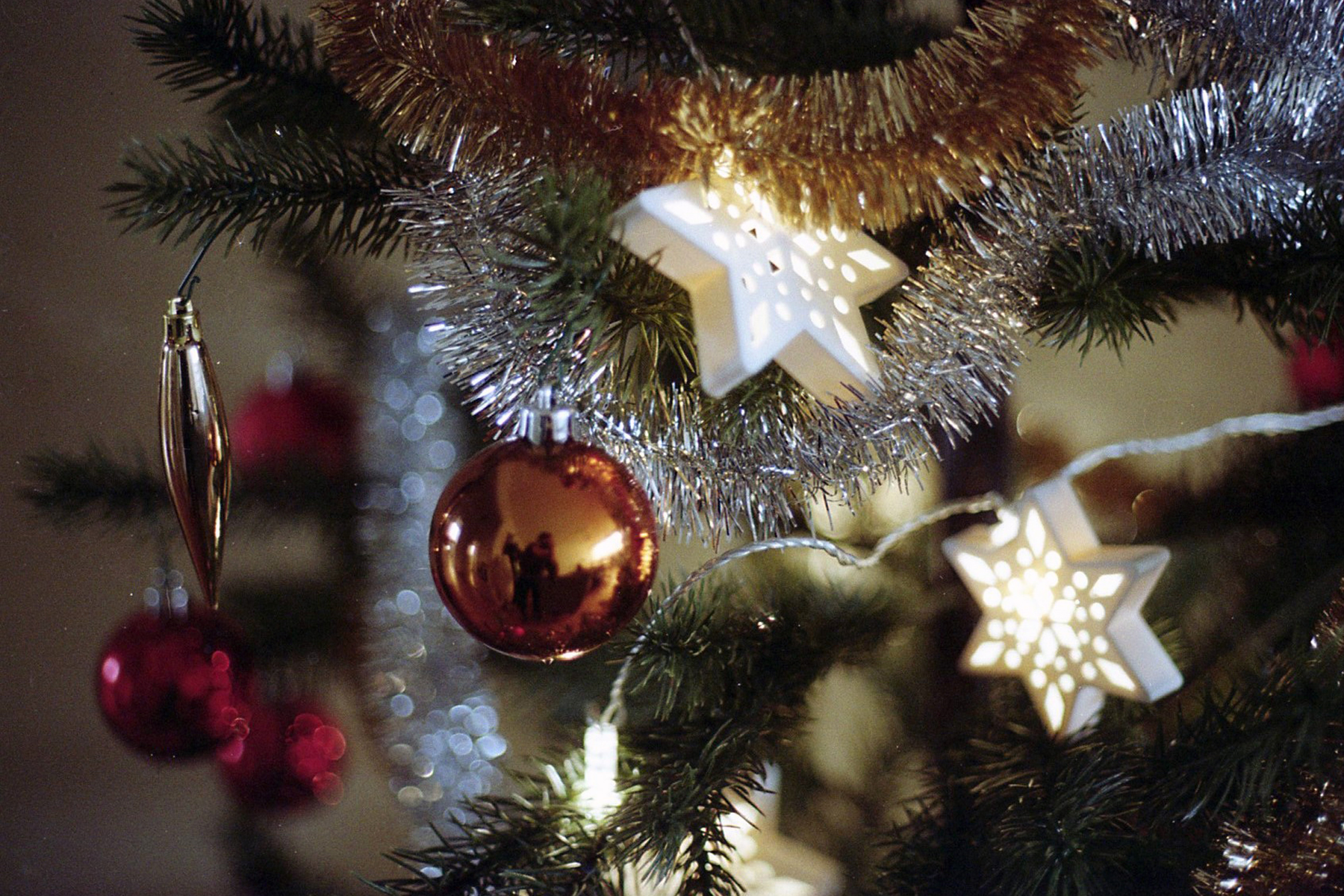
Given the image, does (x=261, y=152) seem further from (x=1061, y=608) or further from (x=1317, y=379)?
(x=1317, y=379)

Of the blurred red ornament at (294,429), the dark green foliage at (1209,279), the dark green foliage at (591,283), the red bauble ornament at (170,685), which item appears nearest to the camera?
the dark green foliage at (591,283)

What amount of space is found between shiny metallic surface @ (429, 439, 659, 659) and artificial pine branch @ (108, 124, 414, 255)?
0.14 metres

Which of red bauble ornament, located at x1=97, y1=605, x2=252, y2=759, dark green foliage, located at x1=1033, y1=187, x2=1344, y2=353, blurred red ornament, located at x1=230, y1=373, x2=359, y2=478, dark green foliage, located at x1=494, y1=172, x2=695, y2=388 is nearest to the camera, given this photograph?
dark green foliage, located at x1=494, y1=172, x2=695, y2=388

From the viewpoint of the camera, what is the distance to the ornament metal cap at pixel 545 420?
30cm

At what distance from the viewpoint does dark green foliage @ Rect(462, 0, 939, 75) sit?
1.12ft

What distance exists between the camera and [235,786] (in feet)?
1.92

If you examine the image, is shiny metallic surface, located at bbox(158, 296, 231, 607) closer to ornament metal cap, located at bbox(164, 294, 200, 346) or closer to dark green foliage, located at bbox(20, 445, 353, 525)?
ornament metal cap, located at bbox(164, 294, 200, 346)

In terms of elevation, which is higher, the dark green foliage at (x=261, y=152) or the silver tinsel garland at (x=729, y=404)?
the dark green foliage at (x=261, y=152)

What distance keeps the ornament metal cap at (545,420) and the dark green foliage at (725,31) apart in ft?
0.44

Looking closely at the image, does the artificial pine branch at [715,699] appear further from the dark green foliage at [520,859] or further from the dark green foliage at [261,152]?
the dark green foliage at [261,152]

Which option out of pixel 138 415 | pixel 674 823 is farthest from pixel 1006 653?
pixel 138 415

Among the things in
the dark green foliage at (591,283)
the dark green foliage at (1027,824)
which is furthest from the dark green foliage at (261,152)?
the dark green foliage at (1027,824)

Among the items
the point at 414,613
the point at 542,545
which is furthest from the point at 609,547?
the point at 414,613

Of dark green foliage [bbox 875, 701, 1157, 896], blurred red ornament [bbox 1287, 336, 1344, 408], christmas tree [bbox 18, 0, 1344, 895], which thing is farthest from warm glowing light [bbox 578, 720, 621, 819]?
blurred red ornament [bbox 1287, 336, 1344, 408]
